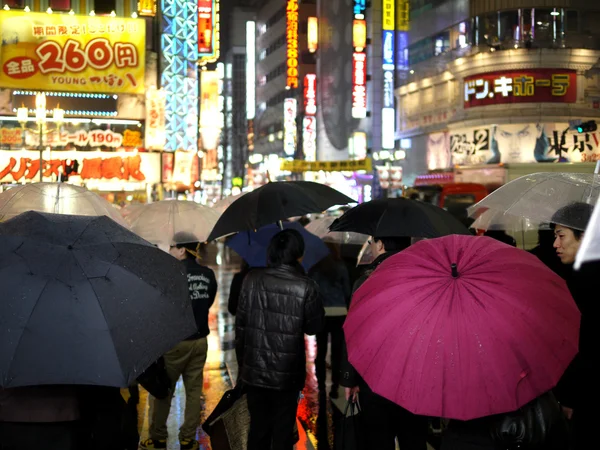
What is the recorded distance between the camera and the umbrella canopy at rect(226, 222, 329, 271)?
809 cm

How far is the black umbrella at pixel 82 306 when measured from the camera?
3205 mm

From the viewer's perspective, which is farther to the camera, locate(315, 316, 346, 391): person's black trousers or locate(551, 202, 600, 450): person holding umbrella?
locate(315, 316, 346, 391): person's black trousers

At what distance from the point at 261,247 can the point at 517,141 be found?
27625 mm

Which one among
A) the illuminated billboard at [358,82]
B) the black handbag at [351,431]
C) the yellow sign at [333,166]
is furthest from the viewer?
the illuminated billboard at [358,82]

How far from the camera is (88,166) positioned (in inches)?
1038

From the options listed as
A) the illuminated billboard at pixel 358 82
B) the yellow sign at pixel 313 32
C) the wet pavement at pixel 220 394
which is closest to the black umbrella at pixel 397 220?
the wet pavement at pixel 220 394

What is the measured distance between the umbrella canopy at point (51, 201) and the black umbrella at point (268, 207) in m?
1.07

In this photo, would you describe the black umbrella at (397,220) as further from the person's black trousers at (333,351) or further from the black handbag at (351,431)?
the person's black trousers at (333,351)

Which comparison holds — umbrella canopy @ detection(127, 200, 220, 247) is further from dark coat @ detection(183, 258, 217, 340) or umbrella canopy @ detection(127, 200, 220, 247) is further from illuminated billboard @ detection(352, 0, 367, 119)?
illuminated billboard @ detection(352, 0, 367, 119)

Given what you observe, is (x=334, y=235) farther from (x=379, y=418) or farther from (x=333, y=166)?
(x=333, y=166)

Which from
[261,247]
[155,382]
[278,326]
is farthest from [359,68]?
[155,382]

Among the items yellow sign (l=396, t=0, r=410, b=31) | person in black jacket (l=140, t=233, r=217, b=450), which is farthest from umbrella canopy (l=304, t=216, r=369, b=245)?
yellow sign (l=396, t=0, r=410, b=31)

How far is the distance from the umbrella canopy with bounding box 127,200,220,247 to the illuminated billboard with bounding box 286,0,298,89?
57225mm

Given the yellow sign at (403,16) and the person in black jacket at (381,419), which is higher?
the yellow sign at (403,16)
